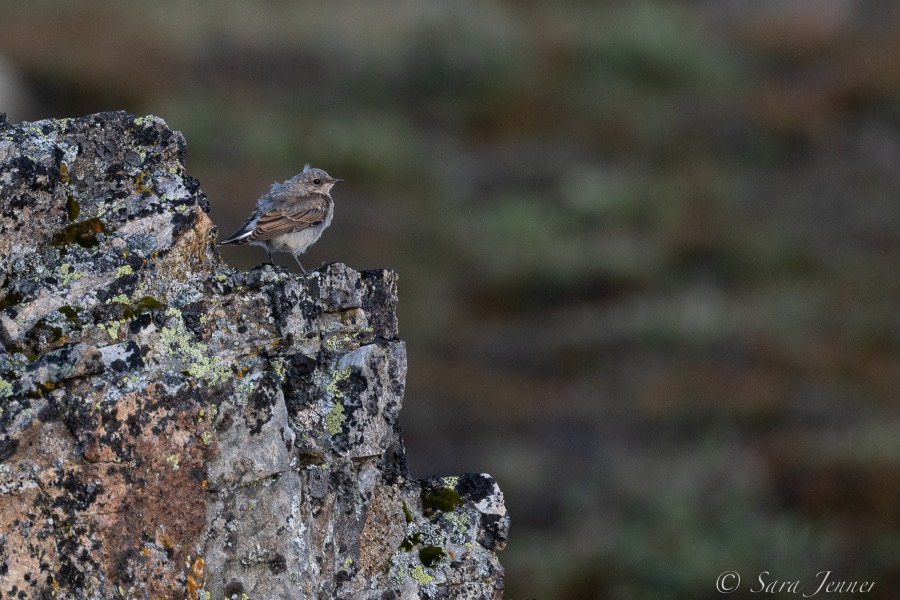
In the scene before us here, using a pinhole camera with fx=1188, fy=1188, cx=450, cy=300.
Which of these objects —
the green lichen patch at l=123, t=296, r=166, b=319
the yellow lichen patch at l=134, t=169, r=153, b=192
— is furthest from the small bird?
the green lichen patch at l=123, t=296, r=166, b=319

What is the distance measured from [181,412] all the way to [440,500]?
139 centimetres

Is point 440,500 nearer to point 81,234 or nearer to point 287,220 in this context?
point 81,234

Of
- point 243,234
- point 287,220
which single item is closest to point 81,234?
point 243,234

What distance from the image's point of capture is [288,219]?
8.67m

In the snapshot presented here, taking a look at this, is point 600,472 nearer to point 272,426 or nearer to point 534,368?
point 534,368

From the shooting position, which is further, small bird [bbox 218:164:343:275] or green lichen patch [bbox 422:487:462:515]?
small bird [bbox 218:164:343:275]

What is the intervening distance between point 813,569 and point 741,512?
1.92 m

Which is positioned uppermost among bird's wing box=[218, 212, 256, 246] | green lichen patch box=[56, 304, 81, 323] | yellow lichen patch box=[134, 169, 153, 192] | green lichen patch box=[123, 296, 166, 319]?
bird's wing box=[218, 212, 256, 246]

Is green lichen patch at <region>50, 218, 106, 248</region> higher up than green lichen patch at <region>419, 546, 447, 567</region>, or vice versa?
green lichen patch at <region>50, 218, 106, 248</region>

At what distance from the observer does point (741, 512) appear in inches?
722

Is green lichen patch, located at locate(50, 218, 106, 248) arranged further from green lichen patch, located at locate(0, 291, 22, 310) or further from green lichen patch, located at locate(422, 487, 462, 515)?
green lichen patch, located at locate(422, 487, 462, 515)

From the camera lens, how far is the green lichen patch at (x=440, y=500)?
559cm

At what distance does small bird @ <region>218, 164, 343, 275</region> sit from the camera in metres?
8.57

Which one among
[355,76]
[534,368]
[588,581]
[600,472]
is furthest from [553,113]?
[588,581]
